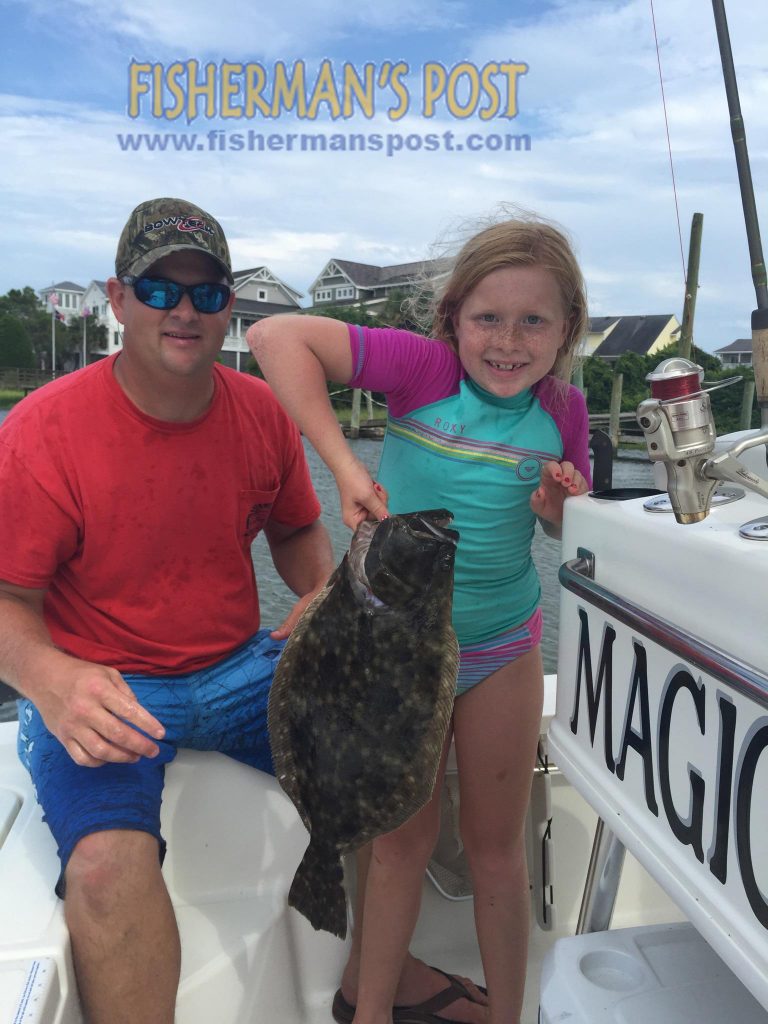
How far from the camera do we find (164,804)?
221 centimetres

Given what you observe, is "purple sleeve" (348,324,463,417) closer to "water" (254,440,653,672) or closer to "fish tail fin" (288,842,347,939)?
"fish tail fin" (288,842,347,939)

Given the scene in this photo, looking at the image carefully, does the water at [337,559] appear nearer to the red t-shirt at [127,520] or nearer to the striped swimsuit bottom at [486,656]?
the red t-shirt at [127,520]

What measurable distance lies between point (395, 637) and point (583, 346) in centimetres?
105

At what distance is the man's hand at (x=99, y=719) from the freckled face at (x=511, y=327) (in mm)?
1114

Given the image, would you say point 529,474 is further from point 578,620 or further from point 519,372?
point 578,620

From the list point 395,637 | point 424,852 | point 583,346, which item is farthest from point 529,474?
point 424,852

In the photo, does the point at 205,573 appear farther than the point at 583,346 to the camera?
Yes

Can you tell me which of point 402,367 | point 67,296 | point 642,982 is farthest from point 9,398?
point 642,982

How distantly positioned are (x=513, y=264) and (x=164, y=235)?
985mm

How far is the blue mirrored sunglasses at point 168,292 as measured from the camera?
2.31 metres

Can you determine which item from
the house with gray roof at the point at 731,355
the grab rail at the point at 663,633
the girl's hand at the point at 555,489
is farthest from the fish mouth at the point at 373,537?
the house with gray roof at the point at 731,355

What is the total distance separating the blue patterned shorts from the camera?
193cm

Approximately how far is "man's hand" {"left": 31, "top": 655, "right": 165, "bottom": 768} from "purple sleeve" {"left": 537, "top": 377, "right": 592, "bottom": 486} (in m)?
1.22

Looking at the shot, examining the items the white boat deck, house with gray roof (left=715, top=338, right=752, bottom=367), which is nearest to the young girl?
the white boat deck
